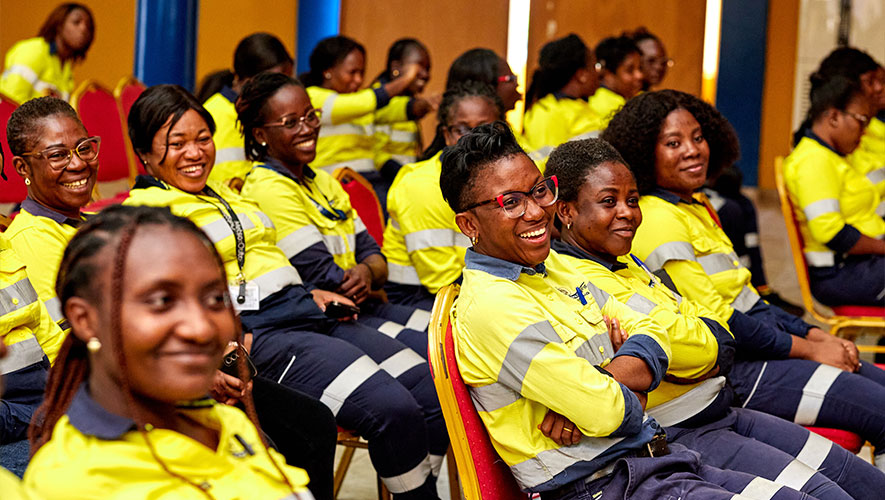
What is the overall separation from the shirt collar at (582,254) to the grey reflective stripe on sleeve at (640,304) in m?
0.12

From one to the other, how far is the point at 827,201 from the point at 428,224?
173 centimetres

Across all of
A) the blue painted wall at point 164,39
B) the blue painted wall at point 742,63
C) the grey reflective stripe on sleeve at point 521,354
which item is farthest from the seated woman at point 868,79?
the blue painted wall at point 742,63

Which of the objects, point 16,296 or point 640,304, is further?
point 640,304

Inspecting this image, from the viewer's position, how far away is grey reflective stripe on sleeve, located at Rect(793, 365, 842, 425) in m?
2.67

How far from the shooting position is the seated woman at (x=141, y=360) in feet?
3.86

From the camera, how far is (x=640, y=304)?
7.49ft

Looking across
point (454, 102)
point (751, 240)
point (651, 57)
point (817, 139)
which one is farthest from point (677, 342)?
point (651, 57)

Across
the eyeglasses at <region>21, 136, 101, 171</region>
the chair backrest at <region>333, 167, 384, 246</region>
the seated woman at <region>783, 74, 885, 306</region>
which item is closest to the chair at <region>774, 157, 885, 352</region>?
the seated woman at <region>783, 74, 885, 306</region>

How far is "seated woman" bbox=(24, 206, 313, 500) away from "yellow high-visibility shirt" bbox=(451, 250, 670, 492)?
2.06 ft

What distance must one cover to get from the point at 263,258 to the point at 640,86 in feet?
11.8

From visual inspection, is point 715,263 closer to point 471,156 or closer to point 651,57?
point 471,156

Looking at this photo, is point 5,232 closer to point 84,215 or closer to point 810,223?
point 84,215

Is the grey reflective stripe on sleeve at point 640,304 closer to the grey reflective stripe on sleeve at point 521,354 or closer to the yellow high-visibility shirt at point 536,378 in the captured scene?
the yellow high-visibility shirt at point 536,378

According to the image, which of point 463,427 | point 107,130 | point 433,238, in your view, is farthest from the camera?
point 107,130
